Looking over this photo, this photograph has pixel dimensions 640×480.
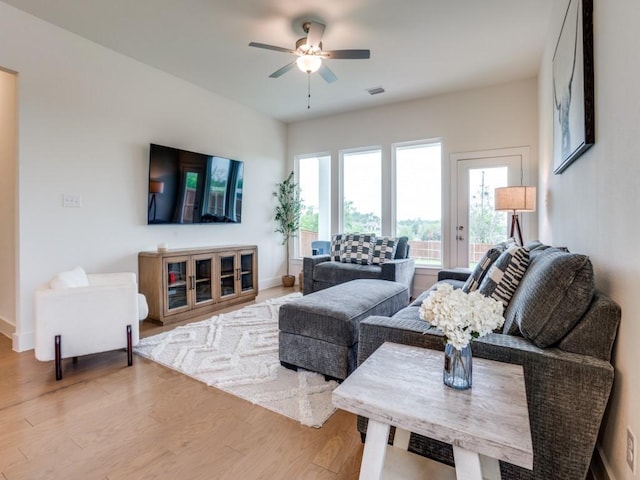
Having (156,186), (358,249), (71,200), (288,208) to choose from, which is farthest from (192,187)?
(358,249)

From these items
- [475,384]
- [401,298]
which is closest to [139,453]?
[475,384]

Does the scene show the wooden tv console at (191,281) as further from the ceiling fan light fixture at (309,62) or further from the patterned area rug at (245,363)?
the ceiling fan light fixture at (309,62)

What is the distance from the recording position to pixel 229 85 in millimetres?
4355

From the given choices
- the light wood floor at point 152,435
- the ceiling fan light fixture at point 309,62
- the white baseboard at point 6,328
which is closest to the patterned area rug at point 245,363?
the light wood floor at point 152,435

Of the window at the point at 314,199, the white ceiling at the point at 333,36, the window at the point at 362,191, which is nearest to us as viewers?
the white ceiling at the point at 333,36

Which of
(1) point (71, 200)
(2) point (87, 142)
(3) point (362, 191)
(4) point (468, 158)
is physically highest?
(4) point (468, 158)

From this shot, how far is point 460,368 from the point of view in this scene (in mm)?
1104

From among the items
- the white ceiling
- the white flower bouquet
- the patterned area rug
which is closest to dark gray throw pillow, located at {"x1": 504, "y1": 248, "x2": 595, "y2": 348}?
the white flower bouquet

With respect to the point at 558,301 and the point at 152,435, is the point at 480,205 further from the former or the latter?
the point at 152,435

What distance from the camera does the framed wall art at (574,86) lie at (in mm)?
1634

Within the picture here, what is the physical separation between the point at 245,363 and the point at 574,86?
277cm

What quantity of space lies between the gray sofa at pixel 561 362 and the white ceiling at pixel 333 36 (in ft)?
8.20

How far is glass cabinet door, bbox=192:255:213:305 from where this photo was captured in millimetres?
3920

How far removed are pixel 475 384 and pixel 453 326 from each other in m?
0.22
